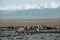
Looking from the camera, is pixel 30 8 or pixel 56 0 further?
pixel 56 0

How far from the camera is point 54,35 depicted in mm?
1565

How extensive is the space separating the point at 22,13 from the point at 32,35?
2.10 meters

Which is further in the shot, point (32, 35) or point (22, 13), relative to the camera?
point (22, 13)

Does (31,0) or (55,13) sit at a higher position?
(31,0)

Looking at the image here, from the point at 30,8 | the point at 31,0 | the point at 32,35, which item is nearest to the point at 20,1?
the point at 31,0

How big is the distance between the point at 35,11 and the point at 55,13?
48 centimetres

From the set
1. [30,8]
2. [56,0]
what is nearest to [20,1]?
[30,8]

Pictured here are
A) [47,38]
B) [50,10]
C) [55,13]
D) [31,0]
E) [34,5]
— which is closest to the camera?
[47,38]

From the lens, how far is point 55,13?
351 centimetres

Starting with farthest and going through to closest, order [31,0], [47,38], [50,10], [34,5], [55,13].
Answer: [31,0] → [34,5] → [50,10] → [55,13] → [47,38]

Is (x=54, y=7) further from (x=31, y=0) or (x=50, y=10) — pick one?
(x=31, y=0)

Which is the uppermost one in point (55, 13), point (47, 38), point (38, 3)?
point (38, 3)

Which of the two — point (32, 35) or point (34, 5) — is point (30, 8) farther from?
point (32, 35)

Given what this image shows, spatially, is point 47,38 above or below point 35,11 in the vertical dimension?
below
